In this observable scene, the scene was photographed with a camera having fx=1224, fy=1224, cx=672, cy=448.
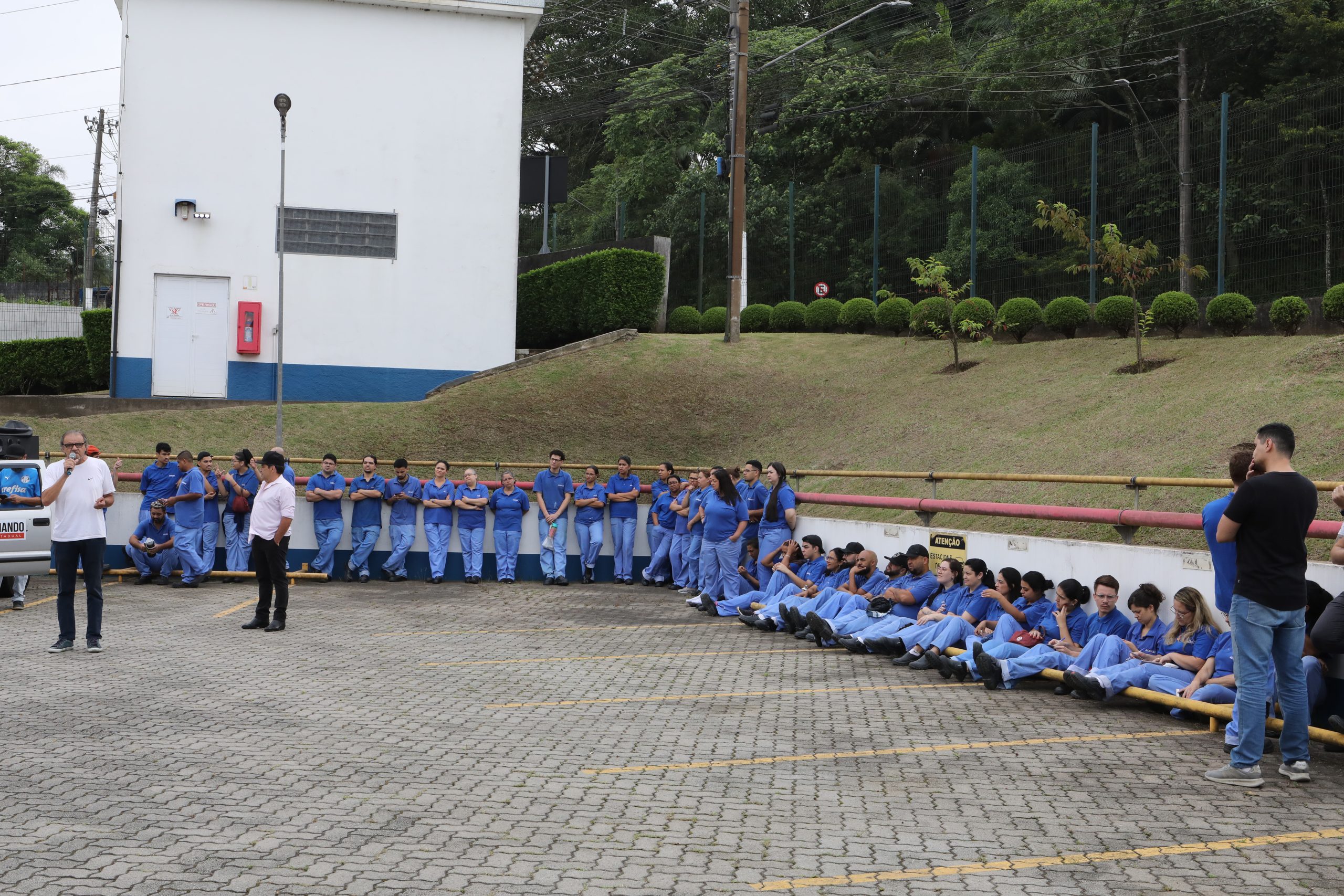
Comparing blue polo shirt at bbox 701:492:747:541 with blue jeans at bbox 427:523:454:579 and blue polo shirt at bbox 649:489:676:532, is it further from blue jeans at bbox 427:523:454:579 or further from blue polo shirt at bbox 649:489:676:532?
blue jeans at bbox 427:523:454:579

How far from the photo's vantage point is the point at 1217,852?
18.0 feet

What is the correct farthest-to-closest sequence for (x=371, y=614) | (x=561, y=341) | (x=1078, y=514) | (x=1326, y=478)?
(x=561, y=341) < (x=371, y=614) < (x=1326, y=478) < (x=1078, y=514)

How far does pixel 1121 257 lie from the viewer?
775 inches

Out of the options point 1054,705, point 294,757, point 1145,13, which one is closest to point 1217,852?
point 1054,705

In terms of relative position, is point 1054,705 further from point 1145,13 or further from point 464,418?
point 1145,13

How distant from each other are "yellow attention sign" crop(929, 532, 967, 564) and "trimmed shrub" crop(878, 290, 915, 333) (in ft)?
53.7

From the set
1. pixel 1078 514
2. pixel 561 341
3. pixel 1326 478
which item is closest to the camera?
pixel 1078 514

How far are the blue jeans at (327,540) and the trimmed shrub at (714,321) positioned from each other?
54.1ft

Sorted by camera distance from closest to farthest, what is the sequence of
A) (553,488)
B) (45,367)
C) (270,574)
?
(270,574) < (553,488) < (45,367)

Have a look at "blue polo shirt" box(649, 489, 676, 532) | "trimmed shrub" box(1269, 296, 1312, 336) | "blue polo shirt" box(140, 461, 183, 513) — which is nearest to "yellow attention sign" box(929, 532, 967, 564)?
"blue polo shirt" box(649, 489, 676, 532)

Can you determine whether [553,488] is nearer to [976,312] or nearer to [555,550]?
[555,550]

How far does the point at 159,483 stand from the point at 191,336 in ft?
35.9

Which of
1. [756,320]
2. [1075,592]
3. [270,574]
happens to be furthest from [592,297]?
[1075,592]

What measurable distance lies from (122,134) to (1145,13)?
1131 inches
